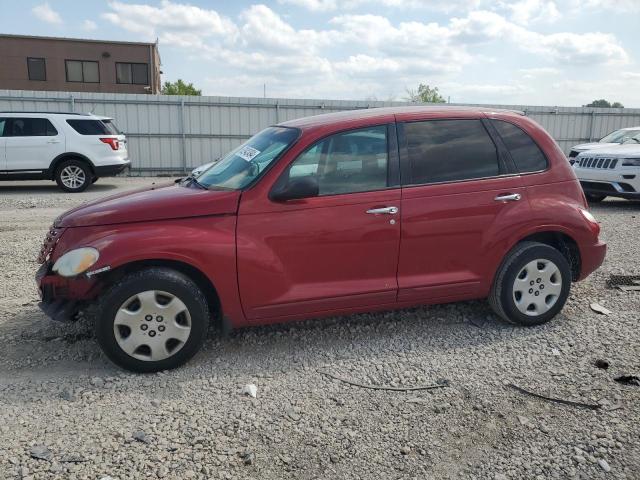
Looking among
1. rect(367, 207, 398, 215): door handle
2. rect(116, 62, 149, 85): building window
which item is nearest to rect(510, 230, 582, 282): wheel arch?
rect(367, 207, 398, 215): door handle

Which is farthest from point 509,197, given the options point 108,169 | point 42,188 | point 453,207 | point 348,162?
point 42,188

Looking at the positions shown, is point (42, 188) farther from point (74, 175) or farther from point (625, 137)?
point (625, 137)

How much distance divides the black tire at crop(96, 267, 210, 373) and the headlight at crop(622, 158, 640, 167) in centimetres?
948

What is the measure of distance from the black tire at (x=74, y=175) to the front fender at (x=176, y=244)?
33.4 feet

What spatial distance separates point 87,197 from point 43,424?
388 inches

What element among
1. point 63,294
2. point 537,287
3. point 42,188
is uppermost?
point 63,294

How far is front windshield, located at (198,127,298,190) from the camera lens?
13.1 feet

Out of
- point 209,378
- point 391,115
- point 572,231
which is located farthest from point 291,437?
point 572,231

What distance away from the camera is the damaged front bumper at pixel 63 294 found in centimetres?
361

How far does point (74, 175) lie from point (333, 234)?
35.8 feet

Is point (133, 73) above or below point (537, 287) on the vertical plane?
above

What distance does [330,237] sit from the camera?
3895mm

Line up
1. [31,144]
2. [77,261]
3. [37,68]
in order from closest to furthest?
[77,261] < [31,144] < [37,68]

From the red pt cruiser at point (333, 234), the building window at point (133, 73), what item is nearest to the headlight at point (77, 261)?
the red pt cruiser at point (333, 234)
